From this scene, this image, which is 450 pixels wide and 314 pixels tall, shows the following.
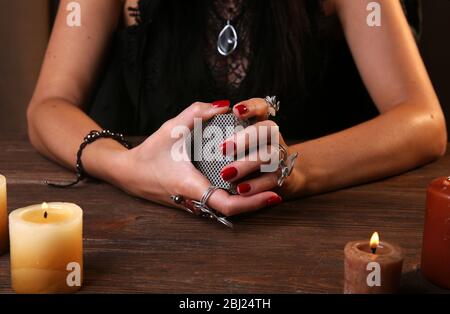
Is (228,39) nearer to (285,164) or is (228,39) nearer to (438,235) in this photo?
(285,164)

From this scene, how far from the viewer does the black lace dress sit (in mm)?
1468

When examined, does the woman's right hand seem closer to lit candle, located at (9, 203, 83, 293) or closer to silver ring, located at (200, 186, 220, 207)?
silver ring, located at (200, 186, 220, 207)

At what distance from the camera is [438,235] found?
2.28 feet

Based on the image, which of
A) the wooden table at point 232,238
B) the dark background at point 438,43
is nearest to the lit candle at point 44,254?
the wooden table at point 232,238

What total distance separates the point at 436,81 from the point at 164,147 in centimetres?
132

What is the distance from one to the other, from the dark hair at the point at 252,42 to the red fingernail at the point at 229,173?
0.61m

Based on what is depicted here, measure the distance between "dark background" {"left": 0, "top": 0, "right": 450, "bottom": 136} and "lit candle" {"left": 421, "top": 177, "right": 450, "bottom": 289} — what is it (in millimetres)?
1379

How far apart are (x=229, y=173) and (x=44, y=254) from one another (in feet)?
0.98

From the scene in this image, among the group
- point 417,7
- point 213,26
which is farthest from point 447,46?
point 213,26

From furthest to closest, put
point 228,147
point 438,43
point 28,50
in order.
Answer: point 28,50 < point 438,43 < point 228,147

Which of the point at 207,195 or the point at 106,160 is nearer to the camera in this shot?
the point at 207,195

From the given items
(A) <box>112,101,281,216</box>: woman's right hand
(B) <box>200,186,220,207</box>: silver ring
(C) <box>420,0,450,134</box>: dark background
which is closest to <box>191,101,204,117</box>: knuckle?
(A) <box>112,101,281,216</box>: woman's right hand

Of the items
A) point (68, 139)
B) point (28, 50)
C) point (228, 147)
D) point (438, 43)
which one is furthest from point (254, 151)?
point (28, 50)

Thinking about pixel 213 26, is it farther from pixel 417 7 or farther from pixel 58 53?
pixel 417 7
